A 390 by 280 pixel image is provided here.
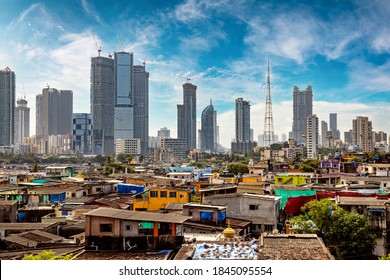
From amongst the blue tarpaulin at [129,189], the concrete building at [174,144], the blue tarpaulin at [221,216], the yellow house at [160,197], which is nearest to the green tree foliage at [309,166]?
the concrete building at [174,144]

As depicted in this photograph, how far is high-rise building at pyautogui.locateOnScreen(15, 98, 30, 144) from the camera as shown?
3773 millimetres

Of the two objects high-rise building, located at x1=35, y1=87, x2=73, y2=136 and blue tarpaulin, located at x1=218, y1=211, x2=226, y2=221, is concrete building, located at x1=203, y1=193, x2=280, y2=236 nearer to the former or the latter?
blue tarpaulin, located at x1=218, y1=211, x2=226, y2=221

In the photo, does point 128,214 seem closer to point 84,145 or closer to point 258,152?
point 84,145

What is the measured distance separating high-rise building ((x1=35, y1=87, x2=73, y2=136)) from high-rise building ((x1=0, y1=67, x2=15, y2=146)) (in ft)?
0.88

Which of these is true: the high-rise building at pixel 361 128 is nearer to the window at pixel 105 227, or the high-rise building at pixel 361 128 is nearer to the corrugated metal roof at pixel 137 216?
the corrugated metal roof at pixel 137 216

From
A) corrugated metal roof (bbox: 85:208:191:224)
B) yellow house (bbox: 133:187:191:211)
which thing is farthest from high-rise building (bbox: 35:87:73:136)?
yellow house (bbox: 133:187:191:211)

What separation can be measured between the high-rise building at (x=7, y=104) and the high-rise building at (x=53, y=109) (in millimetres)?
268

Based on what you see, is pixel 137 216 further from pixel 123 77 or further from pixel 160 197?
pixel 160 197

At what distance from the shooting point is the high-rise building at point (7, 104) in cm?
351

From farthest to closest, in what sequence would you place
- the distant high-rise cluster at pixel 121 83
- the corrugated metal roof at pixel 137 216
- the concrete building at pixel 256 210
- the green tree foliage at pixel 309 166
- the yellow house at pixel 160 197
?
the green tree foliage at pixel 309 166
the yellow house at pixel 160 197
the concrete building at pixel 256 210
the corrugated metal roof at pixel 137 216
the distant high-rise cluster at pixel 121 83

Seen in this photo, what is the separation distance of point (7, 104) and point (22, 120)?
26 centimetres

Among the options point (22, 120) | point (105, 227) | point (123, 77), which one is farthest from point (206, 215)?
point (22, 120)
